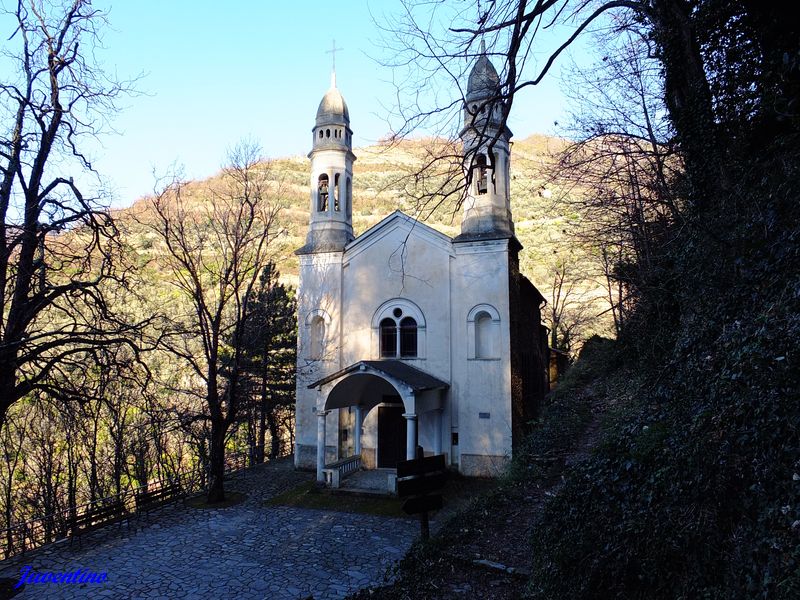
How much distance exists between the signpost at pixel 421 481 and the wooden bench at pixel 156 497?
29.7 feet

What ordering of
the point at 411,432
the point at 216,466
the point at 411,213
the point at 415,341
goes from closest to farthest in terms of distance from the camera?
the point at 216,466, the point at 411,432, the point at 415,341, the point at 411,213

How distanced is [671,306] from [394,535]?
798cm

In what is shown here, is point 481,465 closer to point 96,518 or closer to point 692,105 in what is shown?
point 96,518

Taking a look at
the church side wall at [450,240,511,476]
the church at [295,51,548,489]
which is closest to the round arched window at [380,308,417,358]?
the church at [295,51,548,489]

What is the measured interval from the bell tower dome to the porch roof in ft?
18.8

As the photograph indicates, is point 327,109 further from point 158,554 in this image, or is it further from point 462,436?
point 158,554

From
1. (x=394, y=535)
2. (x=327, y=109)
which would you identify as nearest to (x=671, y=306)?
(x=394, y=535)

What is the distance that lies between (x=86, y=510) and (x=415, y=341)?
10.8 m

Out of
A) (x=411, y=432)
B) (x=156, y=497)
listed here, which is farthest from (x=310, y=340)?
(x=156, y=497)

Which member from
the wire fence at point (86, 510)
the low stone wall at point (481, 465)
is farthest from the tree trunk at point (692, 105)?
A: the wire fence at point (86, 510)

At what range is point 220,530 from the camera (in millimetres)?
12156

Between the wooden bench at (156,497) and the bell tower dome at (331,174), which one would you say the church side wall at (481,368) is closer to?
the bell tower dome at (331,174)

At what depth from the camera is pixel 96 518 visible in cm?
1186

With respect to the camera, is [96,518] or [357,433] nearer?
[96,518]
